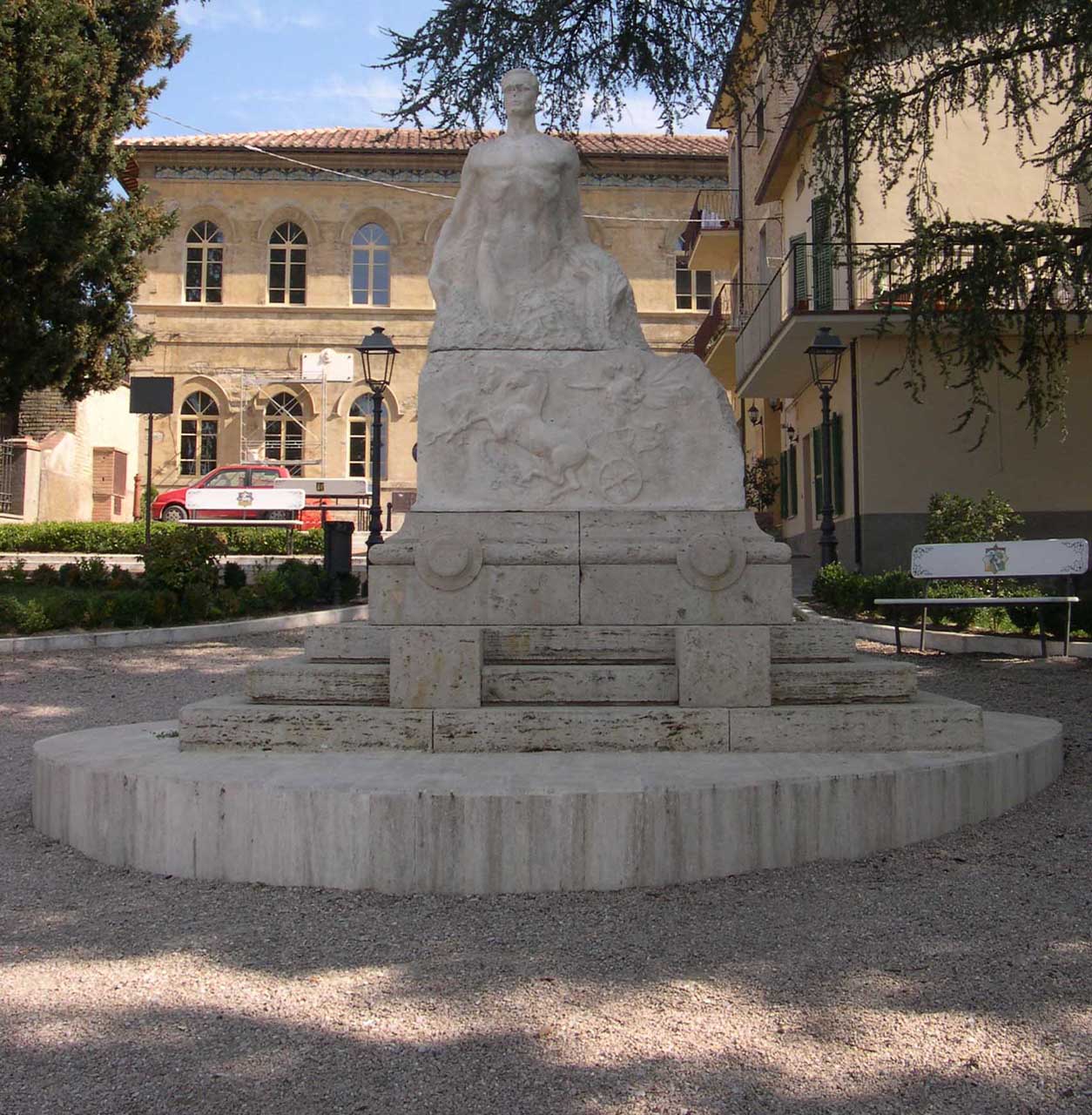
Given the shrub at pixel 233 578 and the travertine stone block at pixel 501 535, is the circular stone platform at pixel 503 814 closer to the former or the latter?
the travertine stone block at pixel 501 535

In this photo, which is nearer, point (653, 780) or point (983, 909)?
point (983, 909)

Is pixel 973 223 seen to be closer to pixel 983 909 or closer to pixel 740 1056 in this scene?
pixel 983 909

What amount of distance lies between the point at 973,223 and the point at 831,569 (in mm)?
5819

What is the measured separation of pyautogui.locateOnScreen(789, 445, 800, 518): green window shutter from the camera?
23656 mm

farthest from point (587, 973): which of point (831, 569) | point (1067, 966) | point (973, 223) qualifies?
point (831, 569)

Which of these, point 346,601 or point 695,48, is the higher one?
point 695,48

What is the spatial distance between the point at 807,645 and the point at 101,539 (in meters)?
21.0

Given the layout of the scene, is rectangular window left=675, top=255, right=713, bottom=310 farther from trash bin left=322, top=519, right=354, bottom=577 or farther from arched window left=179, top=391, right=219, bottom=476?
trash bin left=322, top=519, right=354, bottom=577

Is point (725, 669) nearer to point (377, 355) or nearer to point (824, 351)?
point (824, 351)

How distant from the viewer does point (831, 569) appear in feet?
47.5

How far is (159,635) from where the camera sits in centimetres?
1208

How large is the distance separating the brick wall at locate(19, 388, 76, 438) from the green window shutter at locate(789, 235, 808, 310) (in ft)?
60.9

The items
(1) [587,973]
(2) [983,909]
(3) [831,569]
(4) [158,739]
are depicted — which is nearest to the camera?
(1) [587,973]

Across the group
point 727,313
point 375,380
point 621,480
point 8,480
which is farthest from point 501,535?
point 8,480
